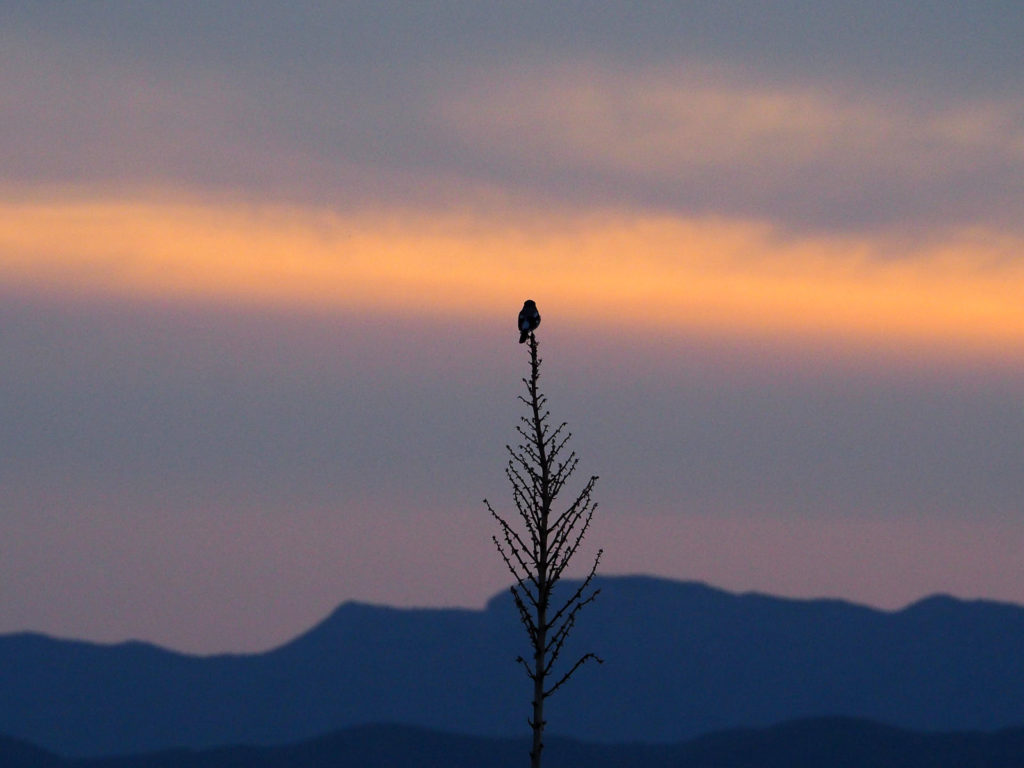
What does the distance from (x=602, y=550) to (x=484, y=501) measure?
2554mm

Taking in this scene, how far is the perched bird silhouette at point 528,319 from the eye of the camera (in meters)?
31.0

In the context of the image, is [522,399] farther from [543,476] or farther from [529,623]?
→ [529,623]

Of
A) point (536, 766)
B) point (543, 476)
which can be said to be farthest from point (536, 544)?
point (536, 766)

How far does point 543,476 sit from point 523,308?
298cm

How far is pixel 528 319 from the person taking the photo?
31.0 meters

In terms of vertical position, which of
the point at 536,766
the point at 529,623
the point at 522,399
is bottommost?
the point at 536,766

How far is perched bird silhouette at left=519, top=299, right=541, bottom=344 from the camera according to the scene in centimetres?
3095

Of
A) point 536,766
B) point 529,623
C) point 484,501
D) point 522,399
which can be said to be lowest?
point 536,766

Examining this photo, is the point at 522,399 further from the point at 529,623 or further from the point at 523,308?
the point at 529,623

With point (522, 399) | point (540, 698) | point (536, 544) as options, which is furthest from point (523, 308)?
point (540, 698)

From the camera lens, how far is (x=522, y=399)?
102 feet

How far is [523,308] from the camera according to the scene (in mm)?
31016

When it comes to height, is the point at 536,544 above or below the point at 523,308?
below

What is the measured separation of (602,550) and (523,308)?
15.1 feet
